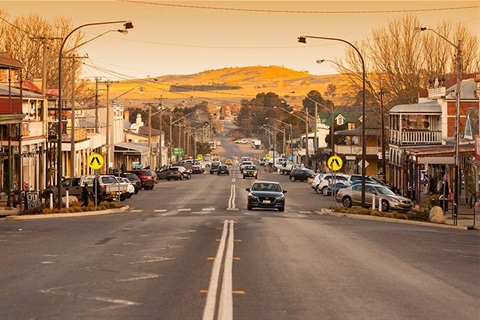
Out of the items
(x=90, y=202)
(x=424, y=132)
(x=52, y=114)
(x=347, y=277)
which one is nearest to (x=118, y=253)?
(x=347, y=277)

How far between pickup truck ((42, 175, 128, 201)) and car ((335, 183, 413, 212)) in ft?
44.1

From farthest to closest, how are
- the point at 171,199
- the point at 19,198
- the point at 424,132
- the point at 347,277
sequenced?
the point at 424,132 → the point at 171,199 → the point at 19,198 → the point at 347,277

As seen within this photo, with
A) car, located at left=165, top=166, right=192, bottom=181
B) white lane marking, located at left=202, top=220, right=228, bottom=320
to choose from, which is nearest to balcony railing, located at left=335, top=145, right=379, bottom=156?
car, located at left=165, top=166, right=192, bottom=181

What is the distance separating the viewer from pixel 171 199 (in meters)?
67.4

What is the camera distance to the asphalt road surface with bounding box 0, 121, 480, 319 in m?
15.9

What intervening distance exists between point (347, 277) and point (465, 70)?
83.0 meters

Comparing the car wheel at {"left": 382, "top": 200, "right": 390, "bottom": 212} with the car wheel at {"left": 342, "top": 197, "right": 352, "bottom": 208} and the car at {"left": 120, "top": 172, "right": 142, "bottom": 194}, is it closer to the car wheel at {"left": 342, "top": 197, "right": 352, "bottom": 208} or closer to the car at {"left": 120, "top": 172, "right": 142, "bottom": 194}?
the car wheel at {"left": 342, "top": 197, "right": 352, "bottom": 208}

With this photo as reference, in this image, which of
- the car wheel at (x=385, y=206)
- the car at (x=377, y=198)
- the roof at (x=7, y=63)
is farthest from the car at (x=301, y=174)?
the car wheel at (x=385, y=206)

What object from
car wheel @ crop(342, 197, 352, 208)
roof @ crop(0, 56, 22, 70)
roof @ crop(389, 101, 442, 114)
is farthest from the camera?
roof @ crop(389, 101, 442, 114)

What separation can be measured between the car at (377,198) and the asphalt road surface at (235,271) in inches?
540

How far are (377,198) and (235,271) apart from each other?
34.5 m

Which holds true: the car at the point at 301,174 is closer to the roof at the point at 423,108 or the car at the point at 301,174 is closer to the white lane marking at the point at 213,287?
the roof at the point at 423,108

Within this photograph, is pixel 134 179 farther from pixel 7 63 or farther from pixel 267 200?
pixel 267 200

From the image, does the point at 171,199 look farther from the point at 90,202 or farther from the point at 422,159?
the point at 422,159
